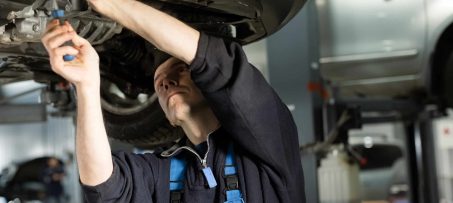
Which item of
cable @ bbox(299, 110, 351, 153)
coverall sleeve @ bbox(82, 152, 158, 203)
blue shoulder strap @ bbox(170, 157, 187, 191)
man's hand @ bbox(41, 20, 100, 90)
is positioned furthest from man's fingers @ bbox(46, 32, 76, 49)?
cable @ bbox(299, 110, 351, 153)

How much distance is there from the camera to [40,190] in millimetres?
4523

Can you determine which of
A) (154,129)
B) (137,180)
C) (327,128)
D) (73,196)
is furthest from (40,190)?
(137,180)

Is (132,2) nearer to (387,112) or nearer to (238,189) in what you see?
(238,189)

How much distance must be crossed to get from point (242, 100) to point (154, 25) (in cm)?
20

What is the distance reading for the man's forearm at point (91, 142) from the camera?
0.90 metres

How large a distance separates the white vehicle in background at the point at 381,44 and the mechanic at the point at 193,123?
2.09m

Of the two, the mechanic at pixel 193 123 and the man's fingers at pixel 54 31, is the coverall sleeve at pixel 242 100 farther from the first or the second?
the man's fingers at pixel 54 31

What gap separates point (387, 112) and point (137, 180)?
9.37 ft

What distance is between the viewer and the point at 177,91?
3.60 ft

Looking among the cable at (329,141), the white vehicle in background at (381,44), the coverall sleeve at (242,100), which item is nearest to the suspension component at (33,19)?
the coverall sleeve at (242,100)

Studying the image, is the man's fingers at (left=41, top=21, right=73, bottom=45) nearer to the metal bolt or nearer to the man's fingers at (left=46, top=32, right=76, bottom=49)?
the man's fingers at (left=46, top=32, right=76, bottom=49)

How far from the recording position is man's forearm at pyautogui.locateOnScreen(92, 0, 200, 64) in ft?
2.86

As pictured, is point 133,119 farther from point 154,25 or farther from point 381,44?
point 381,44

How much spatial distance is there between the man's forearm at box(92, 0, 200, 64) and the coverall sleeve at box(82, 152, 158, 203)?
0.25 metres
